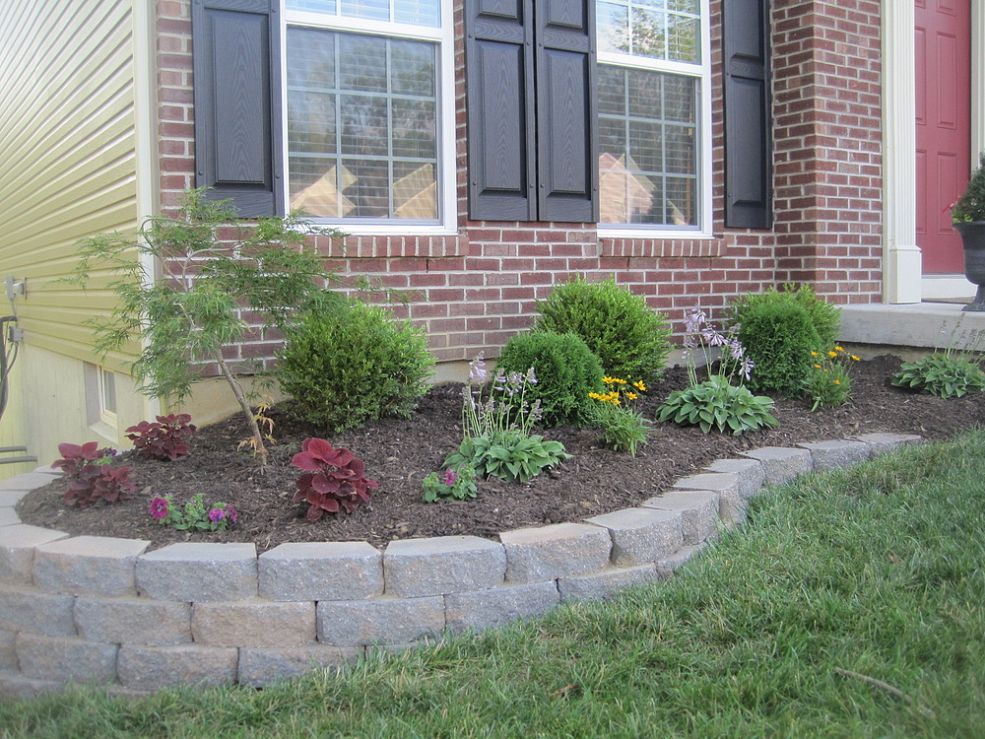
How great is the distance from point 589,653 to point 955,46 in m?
6.92

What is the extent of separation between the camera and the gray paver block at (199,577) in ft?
9.32

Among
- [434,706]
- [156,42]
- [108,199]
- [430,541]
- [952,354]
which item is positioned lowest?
[434,706]

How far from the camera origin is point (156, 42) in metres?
4.27

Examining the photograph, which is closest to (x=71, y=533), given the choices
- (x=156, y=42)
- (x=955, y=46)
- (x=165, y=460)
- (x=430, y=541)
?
(x=165, y=460)

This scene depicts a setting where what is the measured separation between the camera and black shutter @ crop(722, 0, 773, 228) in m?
6.13

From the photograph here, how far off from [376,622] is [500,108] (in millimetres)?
3161

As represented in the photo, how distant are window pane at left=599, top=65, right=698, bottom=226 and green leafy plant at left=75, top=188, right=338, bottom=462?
233cm

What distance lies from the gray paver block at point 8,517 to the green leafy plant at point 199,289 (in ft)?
2.15

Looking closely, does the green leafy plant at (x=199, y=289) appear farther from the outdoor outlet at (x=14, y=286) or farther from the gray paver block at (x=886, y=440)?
the outdoor outlet at (x=14, y=286)

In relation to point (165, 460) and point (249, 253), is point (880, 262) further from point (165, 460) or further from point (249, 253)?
point (165, 460)

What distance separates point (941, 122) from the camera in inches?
298

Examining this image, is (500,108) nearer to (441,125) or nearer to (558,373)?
(441,125)

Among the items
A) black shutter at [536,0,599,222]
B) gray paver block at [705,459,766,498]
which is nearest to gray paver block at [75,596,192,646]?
gray paver block at [705,459,766,498]

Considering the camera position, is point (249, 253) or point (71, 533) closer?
point (71, 533)
